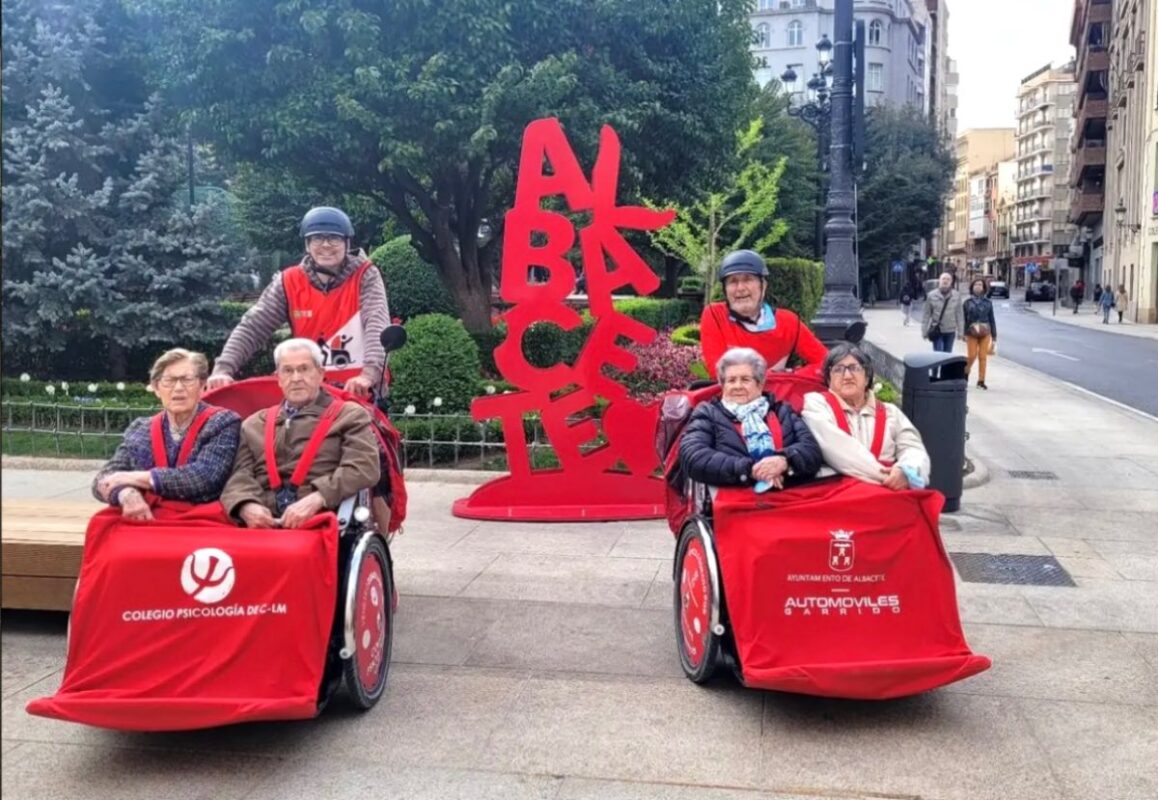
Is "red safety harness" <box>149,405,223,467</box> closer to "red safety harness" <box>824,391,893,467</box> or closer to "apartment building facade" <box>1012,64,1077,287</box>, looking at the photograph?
"red safety harness" <box>824,391,893,467</box>

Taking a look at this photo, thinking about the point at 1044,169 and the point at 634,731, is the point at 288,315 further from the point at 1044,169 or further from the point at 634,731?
the point at 1044,169

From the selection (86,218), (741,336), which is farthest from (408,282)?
(741,336)

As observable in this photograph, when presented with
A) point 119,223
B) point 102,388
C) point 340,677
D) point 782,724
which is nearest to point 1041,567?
point 782,724

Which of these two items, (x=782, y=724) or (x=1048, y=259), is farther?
(x=1048, y=259)

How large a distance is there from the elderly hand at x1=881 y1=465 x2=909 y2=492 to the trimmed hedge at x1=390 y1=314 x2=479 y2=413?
6.72 metres

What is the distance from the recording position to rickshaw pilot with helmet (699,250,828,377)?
5.30m

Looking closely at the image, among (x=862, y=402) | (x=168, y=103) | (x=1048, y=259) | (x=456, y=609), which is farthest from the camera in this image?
(x=1048, y=259)

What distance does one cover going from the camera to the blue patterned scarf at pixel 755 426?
4379mm

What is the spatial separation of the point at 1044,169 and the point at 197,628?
4815 inches

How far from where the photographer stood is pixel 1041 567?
251 inches

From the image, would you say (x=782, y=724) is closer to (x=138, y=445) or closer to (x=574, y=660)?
(x=574, y=660)

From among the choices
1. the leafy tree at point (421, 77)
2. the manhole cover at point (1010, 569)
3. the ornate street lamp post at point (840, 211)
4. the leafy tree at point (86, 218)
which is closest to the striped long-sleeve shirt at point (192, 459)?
the manhole cover at point (1010, 569)

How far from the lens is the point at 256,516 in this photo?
12.9ft

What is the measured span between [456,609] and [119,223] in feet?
33.9
